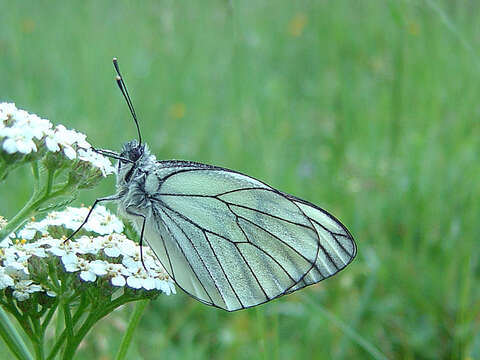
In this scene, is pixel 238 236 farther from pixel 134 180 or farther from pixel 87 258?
pixel 87 258

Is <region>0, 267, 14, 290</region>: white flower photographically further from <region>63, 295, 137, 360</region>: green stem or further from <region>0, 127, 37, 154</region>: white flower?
<region>0, 127, 37, 154</region>: white flower

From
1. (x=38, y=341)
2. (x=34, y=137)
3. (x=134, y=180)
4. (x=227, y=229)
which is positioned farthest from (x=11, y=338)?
(x=227, y=229)

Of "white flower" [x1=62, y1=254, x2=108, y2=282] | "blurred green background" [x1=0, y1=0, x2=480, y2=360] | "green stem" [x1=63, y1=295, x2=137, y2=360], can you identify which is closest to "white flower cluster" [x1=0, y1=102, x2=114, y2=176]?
"white flower" [x1=62, y1=254, x2=108, y2=282]

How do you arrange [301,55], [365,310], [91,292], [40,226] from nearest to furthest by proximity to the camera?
[91,292] → [40,226] → [365,310] → [301,55]

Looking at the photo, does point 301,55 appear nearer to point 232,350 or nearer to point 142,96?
point 142,96

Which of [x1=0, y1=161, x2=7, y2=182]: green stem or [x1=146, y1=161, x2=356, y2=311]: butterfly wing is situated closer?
[x1=0, y1=161, x2=7, y2=182]: green stem

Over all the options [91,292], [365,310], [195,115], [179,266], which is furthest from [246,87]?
[91,292]

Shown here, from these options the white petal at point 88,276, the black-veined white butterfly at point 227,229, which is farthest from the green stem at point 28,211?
the black-veined white butterfly at point 227,229
